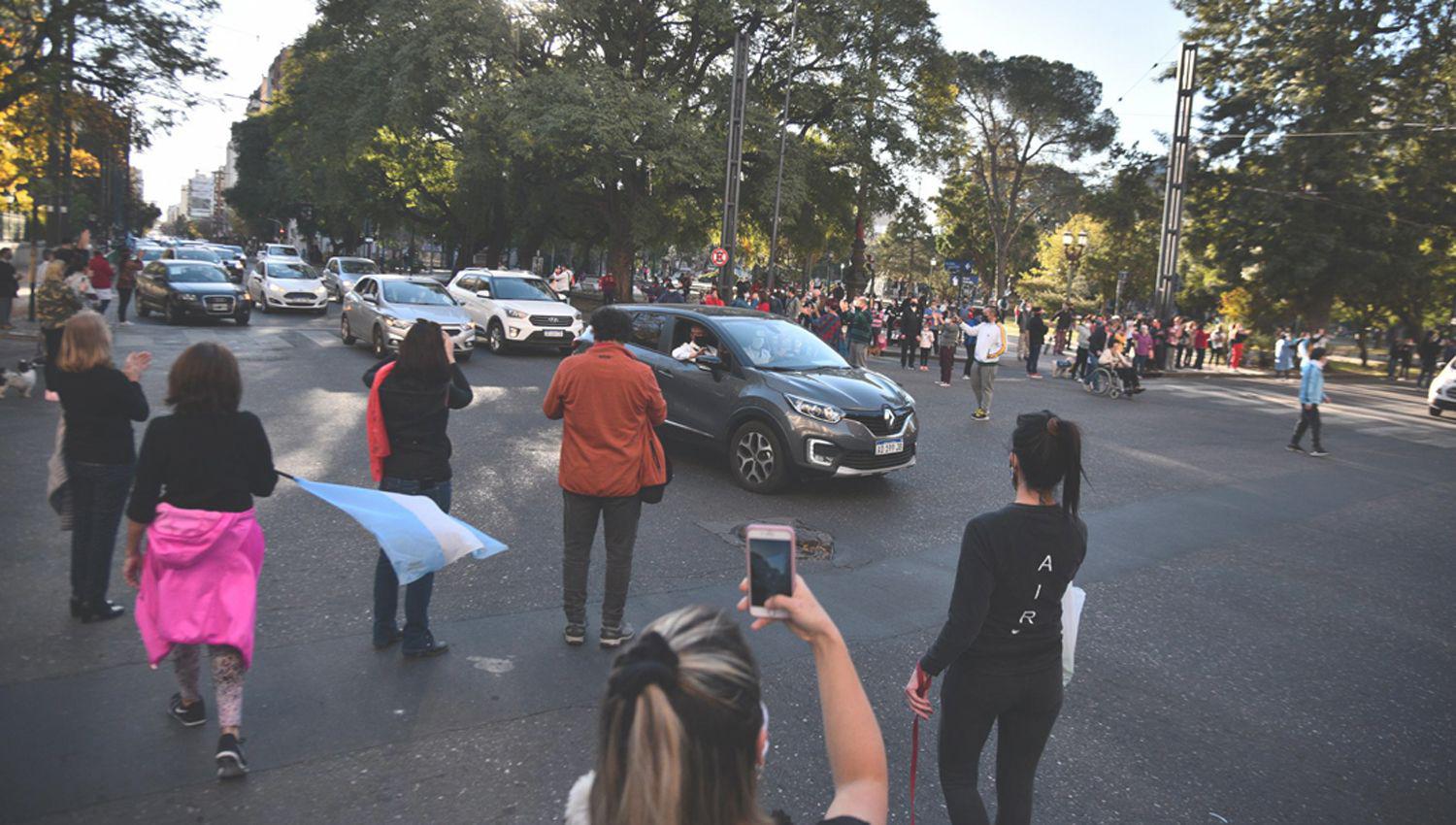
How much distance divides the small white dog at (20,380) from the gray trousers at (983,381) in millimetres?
13470

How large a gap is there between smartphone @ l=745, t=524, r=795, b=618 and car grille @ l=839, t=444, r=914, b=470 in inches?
278

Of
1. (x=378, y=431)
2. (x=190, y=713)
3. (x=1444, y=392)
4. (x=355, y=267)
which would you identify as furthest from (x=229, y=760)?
(x=355, y=267)

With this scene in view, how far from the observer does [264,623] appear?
5.02m

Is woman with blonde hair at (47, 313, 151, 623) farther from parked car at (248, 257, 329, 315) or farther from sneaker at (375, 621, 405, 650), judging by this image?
parked car at (248, 257, 329, 315)

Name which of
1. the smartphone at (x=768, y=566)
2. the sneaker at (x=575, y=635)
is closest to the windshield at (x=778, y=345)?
the sneaker at (x=575, y=635)

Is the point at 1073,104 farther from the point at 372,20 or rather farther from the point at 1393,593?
the point at 1393,593

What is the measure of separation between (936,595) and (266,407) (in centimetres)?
921

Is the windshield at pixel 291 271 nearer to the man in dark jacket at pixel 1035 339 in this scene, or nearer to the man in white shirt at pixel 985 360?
the man in white shirt at pixel 985 360

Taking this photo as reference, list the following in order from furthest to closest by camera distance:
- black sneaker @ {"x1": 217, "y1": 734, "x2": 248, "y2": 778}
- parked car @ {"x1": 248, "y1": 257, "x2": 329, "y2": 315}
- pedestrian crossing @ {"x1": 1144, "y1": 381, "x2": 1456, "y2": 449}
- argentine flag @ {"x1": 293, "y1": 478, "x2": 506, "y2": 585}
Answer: parked car @ {"x1": 248, "y1": 257, "x2": 329, "y2": 315}, pedestrian crossing @ {"x1": 1144, "y1": 381, "x2": 1456, "y2": 449}, argentine flag @ {"x1": 293, "y1": 478, "x2": 506, "y2": 585}, black sneaker @ {"x1": 217, "y1": 734, "x2": 248, "y2": 778}

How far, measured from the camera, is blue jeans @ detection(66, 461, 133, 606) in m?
4.69

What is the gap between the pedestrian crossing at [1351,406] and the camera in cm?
1736

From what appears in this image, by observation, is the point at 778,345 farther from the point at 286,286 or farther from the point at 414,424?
the point at 286,286

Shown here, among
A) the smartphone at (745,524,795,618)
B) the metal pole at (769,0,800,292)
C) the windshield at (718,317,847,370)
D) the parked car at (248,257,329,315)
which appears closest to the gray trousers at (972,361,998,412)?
the windshield at (718,317,847,370)

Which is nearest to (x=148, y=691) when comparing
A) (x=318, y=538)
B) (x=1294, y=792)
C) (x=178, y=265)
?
(x=318, y=538)
